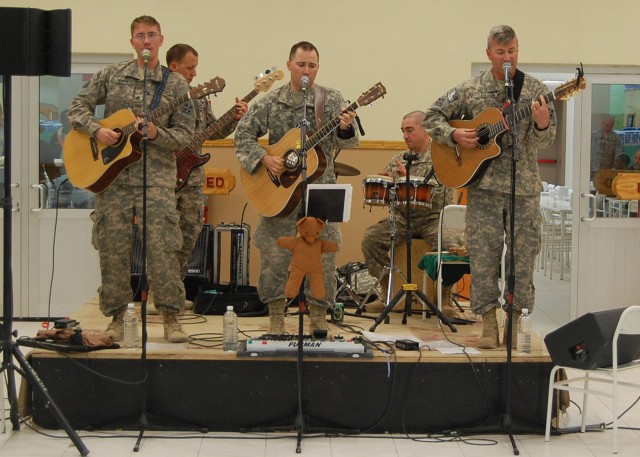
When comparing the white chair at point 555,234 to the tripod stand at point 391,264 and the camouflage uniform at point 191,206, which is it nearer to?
the tripod stand at point 391,264

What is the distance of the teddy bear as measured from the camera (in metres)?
5.00

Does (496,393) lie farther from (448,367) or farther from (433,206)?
(433,206)

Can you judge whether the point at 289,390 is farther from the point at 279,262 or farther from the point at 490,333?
the point at 490,333

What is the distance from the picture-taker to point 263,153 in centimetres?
539

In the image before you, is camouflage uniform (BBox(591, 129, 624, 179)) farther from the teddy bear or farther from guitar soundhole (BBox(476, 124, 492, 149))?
the teddy bear

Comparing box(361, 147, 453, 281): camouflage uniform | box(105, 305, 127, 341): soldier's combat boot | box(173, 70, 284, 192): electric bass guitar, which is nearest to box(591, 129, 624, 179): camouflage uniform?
box(361, 147, 453, 281): camouflage uniform

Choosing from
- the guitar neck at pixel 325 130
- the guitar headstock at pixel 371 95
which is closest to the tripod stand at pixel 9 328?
the guitar neck at pixel 325 130

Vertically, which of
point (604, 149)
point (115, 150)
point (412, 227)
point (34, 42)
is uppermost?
point (34, 42)

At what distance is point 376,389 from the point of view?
16.3ft

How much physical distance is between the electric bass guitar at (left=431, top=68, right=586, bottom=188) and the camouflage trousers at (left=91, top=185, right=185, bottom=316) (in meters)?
1.51

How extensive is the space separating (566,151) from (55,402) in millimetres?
11762

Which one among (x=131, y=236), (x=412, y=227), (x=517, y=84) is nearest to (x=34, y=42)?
(x=131, y=236)

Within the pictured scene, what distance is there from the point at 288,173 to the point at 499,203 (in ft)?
3.82

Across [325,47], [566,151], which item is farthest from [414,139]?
[566,151]
